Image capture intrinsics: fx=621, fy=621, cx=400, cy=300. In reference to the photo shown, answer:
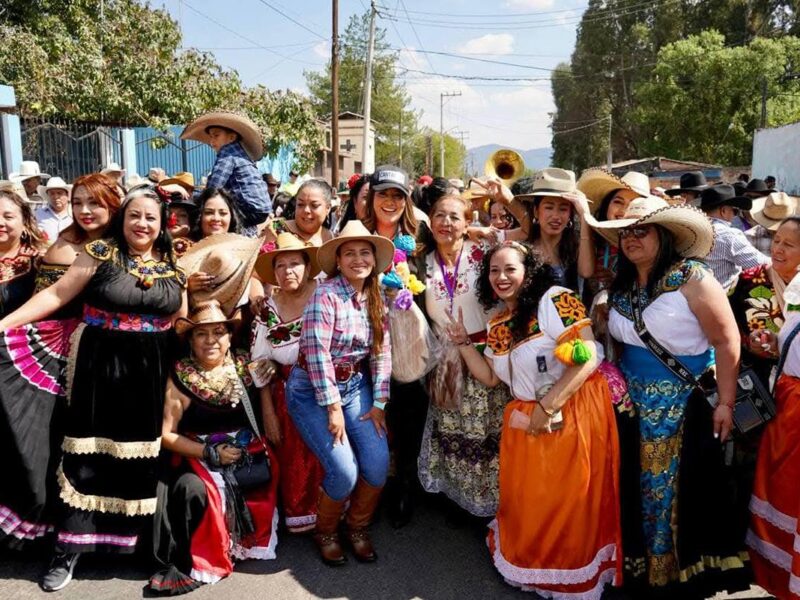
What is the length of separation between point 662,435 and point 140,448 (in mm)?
2776

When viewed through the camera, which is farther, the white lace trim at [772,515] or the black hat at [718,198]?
the black hat at [718,198]

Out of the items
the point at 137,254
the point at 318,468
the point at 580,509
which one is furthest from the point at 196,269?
the point at 580,509

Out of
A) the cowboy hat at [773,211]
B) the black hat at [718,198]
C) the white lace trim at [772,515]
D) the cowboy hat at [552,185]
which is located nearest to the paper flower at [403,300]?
the cowboy hat at [552,185]

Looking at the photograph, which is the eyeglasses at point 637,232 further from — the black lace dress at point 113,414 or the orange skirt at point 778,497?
the black lace dress at point 113,414

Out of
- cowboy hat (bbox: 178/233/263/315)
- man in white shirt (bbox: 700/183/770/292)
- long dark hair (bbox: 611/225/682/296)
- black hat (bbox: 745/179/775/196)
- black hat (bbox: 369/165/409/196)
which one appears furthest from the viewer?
black hat (bbox: 745/179/775/196)

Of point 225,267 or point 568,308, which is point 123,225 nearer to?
point 225,267

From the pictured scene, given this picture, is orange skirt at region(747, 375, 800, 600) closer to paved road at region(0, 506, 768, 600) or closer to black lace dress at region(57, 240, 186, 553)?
paved road at region(0, 506, 768, 600)

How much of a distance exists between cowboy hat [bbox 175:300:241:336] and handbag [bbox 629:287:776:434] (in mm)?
2287

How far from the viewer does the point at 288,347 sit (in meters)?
3.73

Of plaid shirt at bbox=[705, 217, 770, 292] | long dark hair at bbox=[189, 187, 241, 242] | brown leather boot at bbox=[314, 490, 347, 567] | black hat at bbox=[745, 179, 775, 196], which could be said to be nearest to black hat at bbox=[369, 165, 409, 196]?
long dark hair at bbox=[189, 187, 241, 242]

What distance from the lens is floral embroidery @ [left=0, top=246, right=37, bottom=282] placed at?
3.57m

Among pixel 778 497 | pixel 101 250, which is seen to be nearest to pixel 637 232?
pixel 778 497

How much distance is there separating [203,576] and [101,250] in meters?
1.84

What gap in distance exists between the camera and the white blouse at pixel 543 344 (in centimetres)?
315
